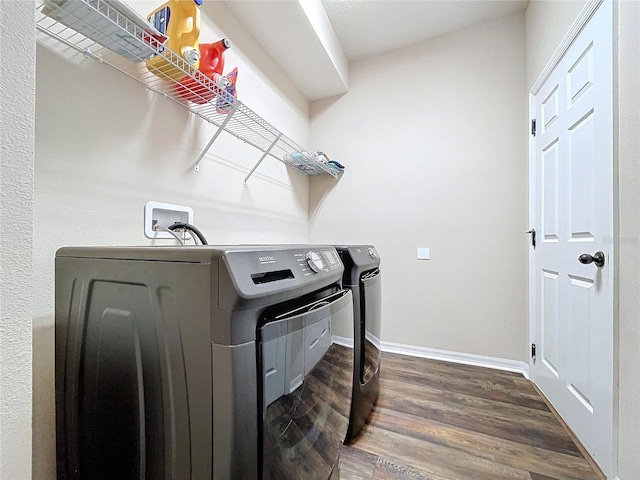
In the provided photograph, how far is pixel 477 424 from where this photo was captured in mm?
1488

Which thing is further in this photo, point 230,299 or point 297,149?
point 297,149

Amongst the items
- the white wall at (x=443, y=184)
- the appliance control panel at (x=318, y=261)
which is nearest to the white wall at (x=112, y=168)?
the appliance control panel at (x=318, y=261)

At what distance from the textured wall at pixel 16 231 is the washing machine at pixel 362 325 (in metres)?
1.09

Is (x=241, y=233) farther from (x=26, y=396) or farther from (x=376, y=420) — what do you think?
(x=26, y=396)

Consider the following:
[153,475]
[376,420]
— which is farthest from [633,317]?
[153,475]

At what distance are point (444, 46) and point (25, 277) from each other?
303cm

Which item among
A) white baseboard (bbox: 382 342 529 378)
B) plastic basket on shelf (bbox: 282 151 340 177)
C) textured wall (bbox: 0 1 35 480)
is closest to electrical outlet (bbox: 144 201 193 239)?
textured wall (bbox: 0 1 35 480)

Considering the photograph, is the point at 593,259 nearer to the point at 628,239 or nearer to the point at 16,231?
the point at 628,239

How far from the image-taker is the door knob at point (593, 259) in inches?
48.3

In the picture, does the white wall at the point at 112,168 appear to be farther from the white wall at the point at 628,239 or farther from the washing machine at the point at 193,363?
the white wall at the point at 628,239

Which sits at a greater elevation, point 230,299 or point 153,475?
point 230,299

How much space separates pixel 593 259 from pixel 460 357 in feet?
4.48

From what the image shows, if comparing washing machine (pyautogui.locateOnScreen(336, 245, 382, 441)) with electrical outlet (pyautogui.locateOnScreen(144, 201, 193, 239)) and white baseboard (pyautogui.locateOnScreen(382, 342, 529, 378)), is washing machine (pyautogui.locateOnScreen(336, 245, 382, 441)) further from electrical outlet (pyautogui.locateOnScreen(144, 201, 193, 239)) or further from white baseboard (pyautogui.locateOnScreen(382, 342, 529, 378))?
white baseboard (pyautogui.locateOnScreen(382, 342, 529, 378))

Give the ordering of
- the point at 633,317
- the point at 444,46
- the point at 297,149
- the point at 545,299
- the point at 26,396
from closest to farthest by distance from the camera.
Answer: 1. the point at 26,396
2. the point at 633,317
3. the point at 545,299
4. the point at 297,149
5. the point at 444,46
